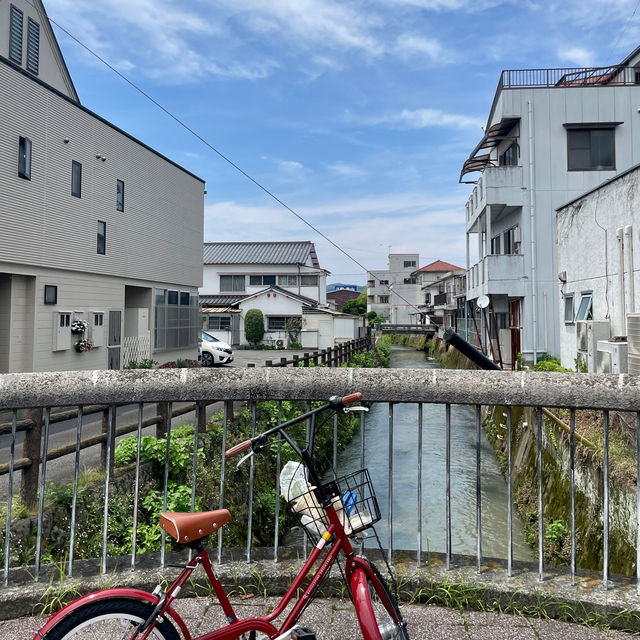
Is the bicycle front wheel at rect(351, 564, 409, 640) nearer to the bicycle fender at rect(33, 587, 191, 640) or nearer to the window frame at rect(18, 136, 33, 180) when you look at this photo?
the bicycle fender at rect(33, 587, 191, 640)

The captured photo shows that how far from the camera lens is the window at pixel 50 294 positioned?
45.9 feet

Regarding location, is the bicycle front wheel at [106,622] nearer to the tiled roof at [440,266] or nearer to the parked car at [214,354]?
the parked car at [214,354]

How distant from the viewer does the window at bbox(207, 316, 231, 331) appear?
128ft

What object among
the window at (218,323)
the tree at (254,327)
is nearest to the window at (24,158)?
the tree at (254,327)

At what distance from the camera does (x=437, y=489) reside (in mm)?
10305

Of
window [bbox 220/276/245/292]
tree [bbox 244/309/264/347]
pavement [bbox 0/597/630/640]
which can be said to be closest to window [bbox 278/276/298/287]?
window [bbox 220/276/245/292]

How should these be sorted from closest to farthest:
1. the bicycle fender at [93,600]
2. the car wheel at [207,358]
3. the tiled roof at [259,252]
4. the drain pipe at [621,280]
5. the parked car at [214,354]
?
the bicycle fender at [93,600], the drain pipe at [621,280], the parked car at [214,354], the car wheel at [207,358], the tiled roof at [259,252]

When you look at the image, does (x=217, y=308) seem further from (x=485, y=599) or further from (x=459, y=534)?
(x=485, y=599)

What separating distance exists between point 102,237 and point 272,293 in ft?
72.6

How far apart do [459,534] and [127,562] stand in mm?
6762

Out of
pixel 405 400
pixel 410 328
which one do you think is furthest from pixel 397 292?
pixel 405 400

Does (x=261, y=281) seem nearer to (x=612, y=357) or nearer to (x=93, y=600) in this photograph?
(x=612, y=357)

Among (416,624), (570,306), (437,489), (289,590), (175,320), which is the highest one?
(570,306)

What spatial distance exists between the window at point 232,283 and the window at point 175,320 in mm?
23408
